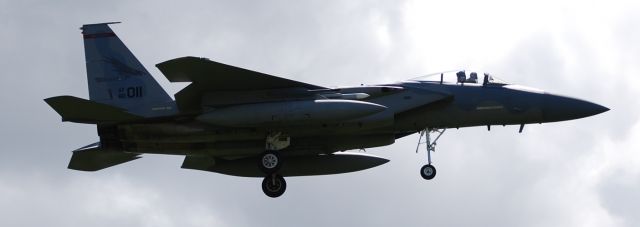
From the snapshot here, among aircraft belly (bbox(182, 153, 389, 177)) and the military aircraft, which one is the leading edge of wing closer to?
the military aircraft

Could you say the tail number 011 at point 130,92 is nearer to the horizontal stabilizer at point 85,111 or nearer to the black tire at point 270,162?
the horizontal stabilizer at point 85,111

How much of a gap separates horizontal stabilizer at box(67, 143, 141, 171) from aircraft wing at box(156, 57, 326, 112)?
245cm

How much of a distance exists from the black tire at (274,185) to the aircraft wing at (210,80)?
209cm

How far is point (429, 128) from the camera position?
94.3 feet

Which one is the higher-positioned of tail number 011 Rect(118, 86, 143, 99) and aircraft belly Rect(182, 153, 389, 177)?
tail number 011 Rect(118, 86, 143, 99)

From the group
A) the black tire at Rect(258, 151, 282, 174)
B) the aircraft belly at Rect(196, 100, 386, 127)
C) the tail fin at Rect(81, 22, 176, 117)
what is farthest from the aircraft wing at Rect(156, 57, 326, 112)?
the black tire at Rect(258, 151, 282, 174)

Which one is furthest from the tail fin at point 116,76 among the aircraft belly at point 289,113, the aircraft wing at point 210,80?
the aircraft belly at point 289,113

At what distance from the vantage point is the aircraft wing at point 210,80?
2688 cm

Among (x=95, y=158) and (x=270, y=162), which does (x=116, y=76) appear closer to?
(x=95, y=158)

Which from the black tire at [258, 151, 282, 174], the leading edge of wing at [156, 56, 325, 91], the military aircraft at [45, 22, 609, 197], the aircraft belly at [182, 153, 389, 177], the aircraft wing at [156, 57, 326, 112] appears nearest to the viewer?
the leading edge of wing at [156, 56, 325, 91]

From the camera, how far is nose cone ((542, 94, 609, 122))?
28625 millimetres

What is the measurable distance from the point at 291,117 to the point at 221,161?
3.87 metres

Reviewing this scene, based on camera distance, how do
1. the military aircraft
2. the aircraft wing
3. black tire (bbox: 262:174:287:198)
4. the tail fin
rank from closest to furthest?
the aircraft wing < the military aircraft < black tire (bbox: 262:174:287:198) < the tail fin

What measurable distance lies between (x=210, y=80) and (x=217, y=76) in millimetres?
194
